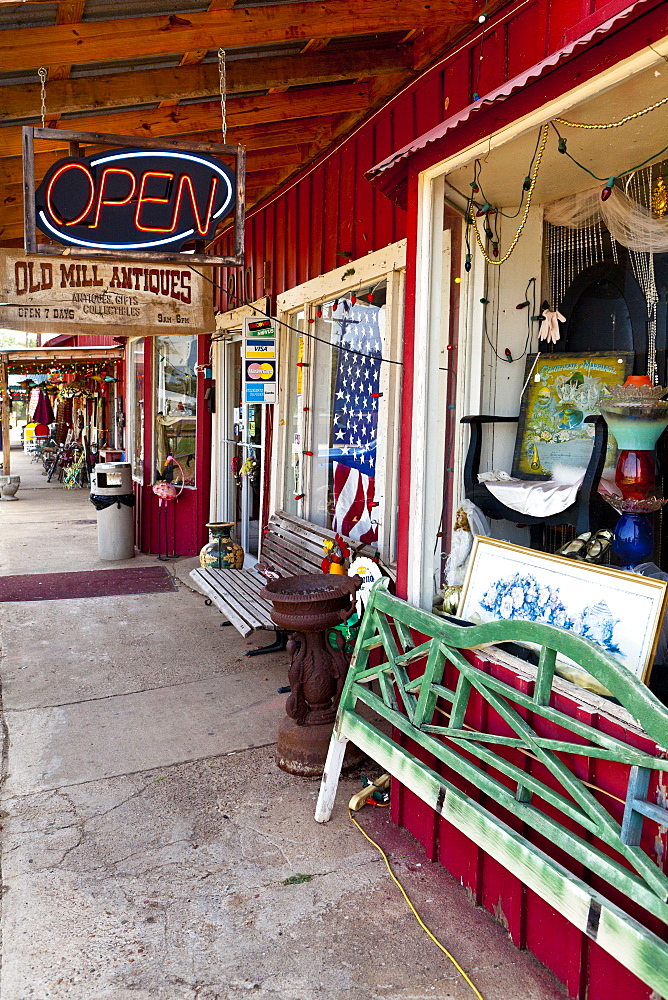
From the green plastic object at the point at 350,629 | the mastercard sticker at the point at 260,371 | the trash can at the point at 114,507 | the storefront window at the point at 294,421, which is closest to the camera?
the green plastic object at the point at 350,629

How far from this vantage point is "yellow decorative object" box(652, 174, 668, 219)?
10.3 feet

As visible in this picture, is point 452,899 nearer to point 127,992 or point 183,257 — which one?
point 127,992

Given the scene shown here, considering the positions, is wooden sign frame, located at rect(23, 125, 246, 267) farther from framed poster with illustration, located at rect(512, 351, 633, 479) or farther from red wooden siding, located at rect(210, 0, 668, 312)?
framed poster with illustration, located at rect(512, 351, 633, 479)

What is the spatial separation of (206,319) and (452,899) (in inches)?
186

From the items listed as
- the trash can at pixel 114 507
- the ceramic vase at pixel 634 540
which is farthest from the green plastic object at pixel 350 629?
the trash can at pixel 114 507

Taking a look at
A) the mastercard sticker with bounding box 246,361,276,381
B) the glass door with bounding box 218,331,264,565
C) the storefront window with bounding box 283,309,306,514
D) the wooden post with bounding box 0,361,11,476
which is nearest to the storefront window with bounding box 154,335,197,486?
the glass door with bounding box 218,331,264,565

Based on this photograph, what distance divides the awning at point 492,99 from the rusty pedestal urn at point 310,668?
6.17 ft

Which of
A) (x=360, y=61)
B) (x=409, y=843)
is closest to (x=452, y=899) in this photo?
(x=409, y=843)

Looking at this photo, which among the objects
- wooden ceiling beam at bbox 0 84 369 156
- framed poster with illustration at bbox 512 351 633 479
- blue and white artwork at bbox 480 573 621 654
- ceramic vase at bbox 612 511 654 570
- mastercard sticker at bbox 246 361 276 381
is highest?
wooden ceiling beam at bbox 0 84 369 156

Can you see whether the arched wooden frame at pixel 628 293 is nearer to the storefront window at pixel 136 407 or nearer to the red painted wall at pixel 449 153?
the red painted wall at pixel 449 153

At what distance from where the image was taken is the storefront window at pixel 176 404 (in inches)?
361

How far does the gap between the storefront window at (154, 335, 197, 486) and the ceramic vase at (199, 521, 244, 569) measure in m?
1.79

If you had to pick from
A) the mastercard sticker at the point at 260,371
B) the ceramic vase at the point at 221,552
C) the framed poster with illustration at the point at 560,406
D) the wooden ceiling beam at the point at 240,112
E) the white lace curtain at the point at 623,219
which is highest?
the wooden ceiling beam at the point at 240,112

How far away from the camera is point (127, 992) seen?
2369 millimetres
